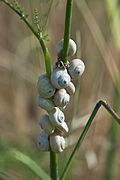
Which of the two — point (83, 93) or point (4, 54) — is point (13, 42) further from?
point (83, 93)

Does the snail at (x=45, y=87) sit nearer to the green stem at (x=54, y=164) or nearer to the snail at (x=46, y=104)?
the snail at (x=46, y=104)

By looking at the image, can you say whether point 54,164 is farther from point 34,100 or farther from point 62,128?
point 34,100

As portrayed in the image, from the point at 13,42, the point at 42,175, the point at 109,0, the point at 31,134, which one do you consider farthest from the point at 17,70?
the point at 42,175

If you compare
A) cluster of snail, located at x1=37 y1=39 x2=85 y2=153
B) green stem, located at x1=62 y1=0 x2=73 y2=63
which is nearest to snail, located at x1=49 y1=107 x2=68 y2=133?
cluster of snail, located at x1=37 y1=39 x2=85 y2=153

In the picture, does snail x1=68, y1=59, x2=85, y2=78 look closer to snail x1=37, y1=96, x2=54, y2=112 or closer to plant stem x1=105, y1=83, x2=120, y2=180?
snail x1=37, y1=96, x2=54, y2=112

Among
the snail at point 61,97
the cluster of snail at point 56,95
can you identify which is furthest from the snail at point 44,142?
the snail at point 61,97
